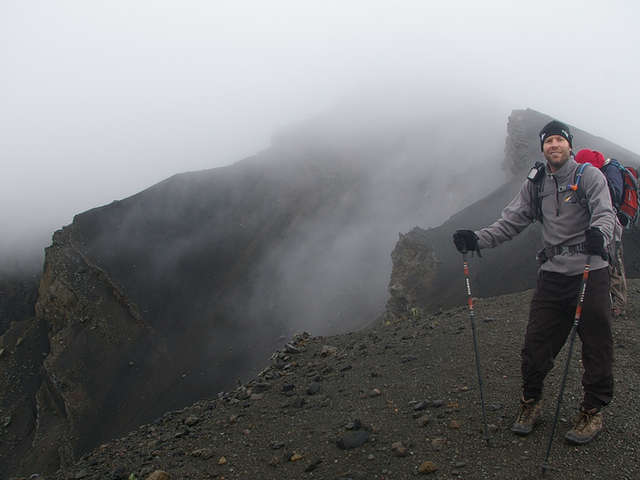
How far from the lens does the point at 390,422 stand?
17.3ft

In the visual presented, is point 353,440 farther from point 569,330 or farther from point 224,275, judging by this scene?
point 224,275

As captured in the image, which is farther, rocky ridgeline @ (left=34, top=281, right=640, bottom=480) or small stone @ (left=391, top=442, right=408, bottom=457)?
small stone @ (left=391, top=442, right=408, bottom=457)

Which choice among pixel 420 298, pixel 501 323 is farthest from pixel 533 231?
pixel 501 323

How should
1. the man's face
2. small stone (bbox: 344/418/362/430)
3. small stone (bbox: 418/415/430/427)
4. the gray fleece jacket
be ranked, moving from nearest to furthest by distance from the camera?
1. the gray fleece jacket
2. the man's face
3. small stone (bbox: 418/415/430/427)
4. small stone (bbox: 344/418/362/430)

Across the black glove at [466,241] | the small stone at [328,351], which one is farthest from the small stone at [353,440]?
the small stone at [328,351]

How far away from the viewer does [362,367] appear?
7918 mm

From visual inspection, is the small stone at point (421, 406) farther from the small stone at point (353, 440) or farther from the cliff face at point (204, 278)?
the cliff face at point (204, 278)

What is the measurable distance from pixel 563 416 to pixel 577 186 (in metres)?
2.19

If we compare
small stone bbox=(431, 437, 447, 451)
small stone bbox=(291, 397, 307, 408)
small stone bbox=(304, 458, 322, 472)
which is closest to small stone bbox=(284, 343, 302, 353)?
small stone bbox=(291, 397, 307, 408)

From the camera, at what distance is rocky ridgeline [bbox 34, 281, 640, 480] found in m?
4.02

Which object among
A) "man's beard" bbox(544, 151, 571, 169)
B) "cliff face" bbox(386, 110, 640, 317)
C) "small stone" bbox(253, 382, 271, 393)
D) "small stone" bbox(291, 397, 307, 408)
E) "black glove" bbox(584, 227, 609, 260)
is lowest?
"cliff face" bbox(386, 110, 640, 317)

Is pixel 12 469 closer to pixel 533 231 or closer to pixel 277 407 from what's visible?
pixel 277 407

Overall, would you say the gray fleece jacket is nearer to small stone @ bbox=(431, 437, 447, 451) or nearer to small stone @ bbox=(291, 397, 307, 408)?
small stone @ bbox=(431, 437, 447, 451)

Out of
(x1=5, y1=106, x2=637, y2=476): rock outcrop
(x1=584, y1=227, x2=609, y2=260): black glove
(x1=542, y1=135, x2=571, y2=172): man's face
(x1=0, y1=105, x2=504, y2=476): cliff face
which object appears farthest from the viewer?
(x1=0, y1=105, x2=504, y2=476): cliff face
